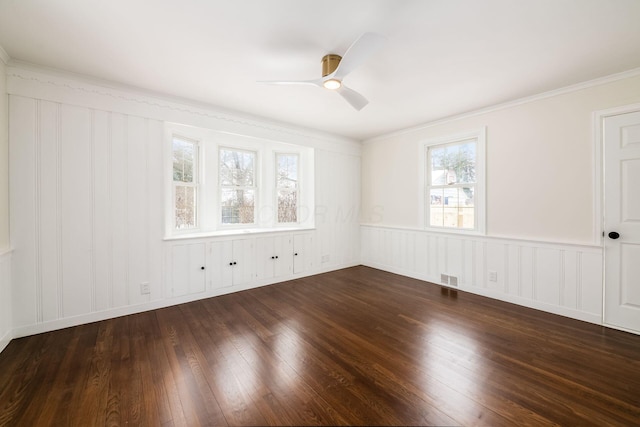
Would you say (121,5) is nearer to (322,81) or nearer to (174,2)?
(174,2)

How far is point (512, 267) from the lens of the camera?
11.2 feet

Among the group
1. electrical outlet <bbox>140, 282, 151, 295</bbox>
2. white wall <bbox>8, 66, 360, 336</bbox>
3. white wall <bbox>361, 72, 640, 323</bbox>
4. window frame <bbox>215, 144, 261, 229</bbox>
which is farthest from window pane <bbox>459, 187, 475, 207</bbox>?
electrical outlet <bbox>140, 282, 151, 295</bbox>

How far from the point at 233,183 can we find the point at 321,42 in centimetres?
267

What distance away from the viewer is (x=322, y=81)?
2.25 meters

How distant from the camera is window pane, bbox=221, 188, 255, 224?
13.6 feet

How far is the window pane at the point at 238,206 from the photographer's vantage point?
163 inches

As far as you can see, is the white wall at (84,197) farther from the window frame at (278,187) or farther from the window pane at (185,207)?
the window frame at (278,187)

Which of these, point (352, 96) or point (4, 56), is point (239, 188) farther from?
point (4, 56)

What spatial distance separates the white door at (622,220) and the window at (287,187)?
163 inches

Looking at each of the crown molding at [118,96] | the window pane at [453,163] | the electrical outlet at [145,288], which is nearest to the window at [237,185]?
the crown molding at [118,96]

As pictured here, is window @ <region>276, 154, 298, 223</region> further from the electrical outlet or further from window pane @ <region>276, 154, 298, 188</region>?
the electrical outlet

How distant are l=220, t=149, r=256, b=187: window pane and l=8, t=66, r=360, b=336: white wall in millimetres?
778

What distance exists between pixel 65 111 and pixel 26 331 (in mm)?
2228

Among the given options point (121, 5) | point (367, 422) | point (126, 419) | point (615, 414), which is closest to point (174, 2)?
point (121, 5)
